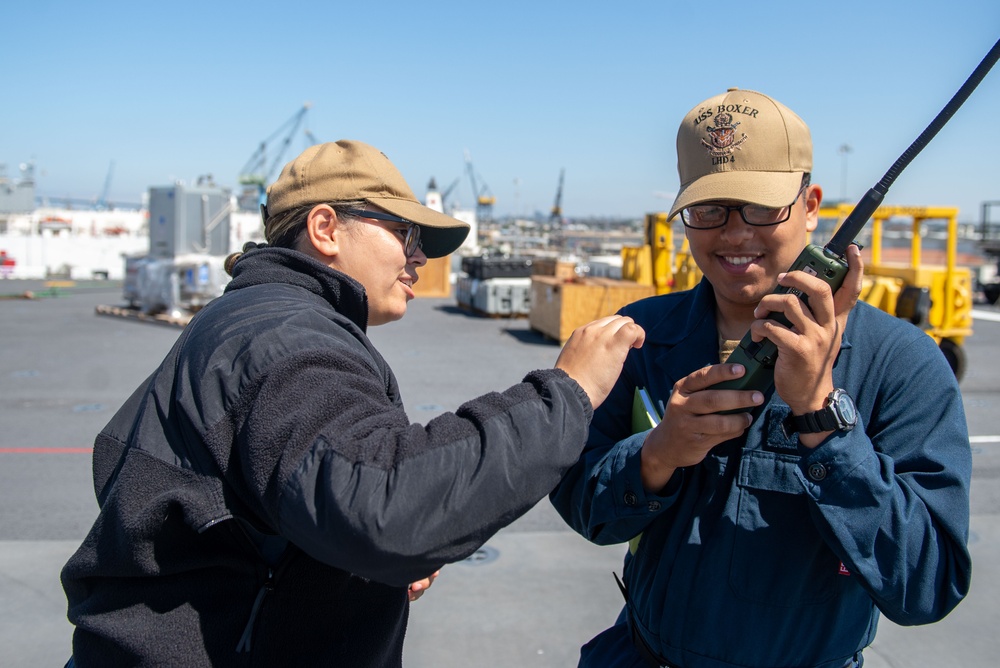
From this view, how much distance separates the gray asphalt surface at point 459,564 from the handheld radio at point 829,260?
261cm

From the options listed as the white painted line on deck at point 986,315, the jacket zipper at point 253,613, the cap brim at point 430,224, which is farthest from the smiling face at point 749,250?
the white painted line on deck at point 986,315

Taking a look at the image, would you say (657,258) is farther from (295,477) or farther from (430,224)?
(295,477)

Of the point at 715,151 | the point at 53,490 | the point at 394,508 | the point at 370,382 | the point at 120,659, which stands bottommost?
the point at 53,490

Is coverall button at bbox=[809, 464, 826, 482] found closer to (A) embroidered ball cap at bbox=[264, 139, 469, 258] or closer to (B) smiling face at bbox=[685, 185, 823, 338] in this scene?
(B) smiling face at bbox=[685, 185, 823, 338]

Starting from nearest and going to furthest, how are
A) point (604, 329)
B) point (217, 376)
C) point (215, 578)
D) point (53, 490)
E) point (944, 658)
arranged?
point (217, 376)
point (215, 578)
point (604, 329)
point (944, 658)
point (53, 490)

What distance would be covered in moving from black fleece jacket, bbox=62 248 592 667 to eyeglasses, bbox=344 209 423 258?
211mm

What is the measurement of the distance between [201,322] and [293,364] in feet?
1.05

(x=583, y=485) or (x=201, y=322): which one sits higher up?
(x=201, y=322)

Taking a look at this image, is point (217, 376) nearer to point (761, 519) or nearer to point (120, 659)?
point (120, 659)

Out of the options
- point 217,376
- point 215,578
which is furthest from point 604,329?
point 215,578

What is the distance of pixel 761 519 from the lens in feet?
5.52

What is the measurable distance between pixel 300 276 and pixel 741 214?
100 cm

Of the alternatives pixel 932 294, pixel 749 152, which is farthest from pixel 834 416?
pixel 932 294

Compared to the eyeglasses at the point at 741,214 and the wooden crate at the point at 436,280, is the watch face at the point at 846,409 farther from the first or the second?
the wooden crate at the point at 436,280
